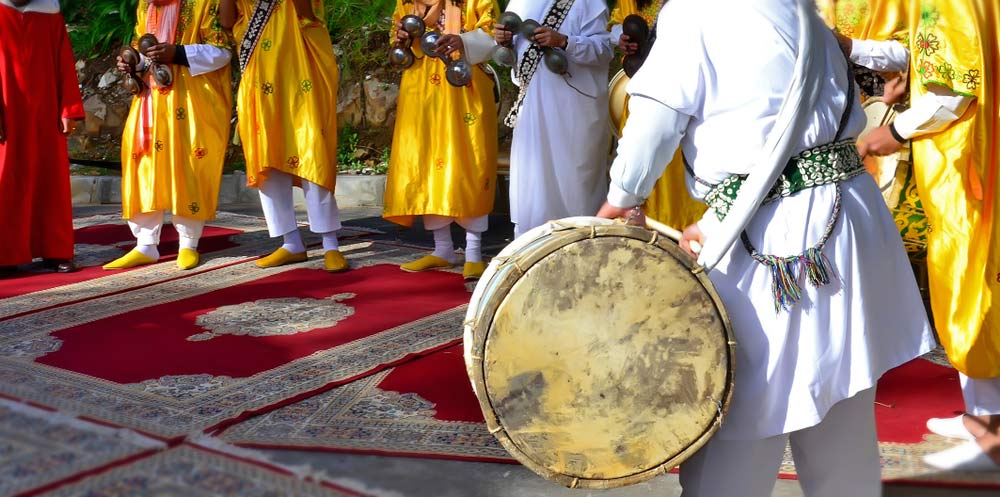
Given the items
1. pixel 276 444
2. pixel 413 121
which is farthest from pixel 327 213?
pixel 276 444

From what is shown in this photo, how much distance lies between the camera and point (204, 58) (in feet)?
18.1

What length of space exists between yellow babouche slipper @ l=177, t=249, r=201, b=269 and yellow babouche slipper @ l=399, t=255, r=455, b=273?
1.21 meters

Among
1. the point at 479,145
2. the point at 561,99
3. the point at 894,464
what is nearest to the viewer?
the point at 894,464

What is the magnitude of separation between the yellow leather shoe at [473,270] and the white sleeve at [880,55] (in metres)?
2.71

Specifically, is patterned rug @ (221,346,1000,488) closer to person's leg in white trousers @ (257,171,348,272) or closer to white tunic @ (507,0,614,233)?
white tunic @ (507,0,614,233)

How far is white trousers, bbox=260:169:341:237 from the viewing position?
18.5 feet

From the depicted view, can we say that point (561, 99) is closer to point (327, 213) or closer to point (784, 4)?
point (327, 213)

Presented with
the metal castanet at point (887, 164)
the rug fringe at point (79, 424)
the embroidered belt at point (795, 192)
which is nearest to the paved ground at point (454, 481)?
the rug fringe at point (79, 424)

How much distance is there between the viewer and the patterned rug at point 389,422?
295 centimetres

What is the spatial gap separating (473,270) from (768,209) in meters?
3.47

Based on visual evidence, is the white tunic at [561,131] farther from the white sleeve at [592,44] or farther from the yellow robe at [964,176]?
the yellow robe at [964,176]

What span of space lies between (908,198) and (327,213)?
3.14 m

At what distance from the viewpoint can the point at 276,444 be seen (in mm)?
2969

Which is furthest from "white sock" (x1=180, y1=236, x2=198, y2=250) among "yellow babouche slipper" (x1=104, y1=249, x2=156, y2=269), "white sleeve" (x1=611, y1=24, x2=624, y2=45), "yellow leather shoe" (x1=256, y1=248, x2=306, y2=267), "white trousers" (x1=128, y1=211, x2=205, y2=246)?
"white sleeve" (x1=611, y1=24, x2=624, y2=45)
